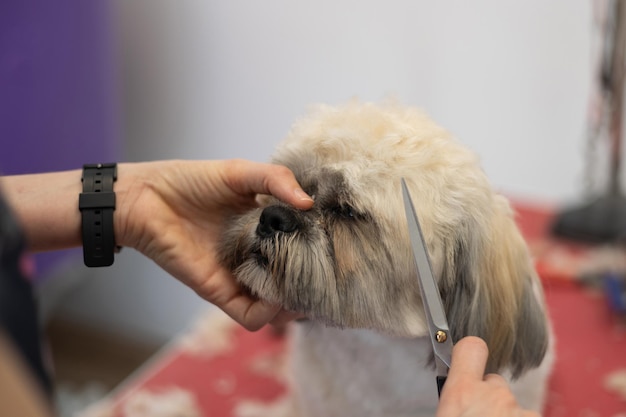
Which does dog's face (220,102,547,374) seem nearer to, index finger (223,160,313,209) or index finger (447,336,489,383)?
index finger (223,160,313,209)

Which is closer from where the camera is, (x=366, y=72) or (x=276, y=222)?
(x=276, y=222)

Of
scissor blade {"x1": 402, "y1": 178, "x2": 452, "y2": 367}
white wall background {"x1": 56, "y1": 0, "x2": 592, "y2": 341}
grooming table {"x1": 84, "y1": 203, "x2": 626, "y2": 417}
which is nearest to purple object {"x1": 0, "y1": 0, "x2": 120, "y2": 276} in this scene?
white wall background {"x1": 56, "y1": 0, "x2": 592, "y2": 341}

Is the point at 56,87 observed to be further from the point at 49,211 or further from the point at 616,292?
the point at 616,292

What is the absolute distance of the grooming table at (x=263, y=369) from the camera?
1.56 meters

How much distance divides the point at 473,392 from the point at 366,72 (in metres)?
1.78

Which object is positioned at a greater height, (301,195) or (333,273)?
(301,195)

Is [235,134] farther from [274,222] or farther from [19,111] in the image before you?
[274,222]

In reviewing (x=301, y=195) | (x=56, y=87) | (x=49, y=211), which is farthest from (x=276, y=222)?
(x=56, y=87)

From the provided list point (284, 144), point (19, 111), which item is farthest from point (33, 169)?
point (284, 144)

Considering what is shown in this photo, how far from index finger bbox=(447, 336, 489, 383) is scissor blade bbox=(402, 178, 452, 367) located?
0.13 ft

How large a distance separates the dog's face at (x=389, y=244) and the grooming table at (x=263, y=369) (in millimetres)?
459

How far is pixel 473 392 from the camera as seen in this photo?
87cm

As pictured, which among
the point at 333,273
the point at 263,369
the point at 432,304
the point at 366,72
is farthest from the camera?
the point at 366,72

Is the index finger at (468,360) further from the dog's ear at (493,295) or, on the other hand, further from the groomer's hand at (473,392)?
the dog's ear at (493,295)
